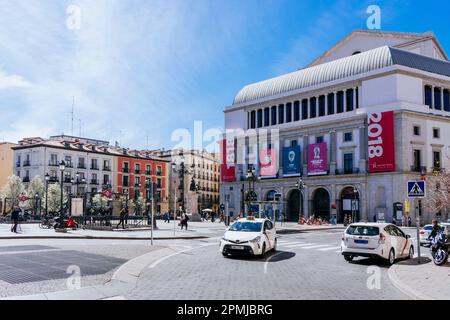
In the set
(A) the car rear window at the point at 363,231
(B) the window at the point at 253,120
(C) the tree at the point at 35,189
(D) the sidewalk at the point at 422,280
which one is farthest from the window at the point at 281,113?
(D) the sidewalk at the point at 422,280

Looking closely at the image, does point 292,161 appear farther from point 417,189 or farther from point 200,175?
point 417,189

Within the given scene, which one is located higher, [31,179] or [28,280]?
[31,179]

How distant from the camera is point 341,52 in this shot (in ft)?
255

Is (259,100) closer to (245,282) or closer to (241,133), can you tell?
(241,133)

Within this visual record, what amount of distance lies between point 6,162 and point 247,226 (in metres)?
81.4

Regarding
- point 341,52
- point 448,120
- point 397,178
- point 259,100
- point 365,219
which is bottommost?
point 365,219

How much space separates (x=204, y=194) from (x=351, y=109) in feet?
178

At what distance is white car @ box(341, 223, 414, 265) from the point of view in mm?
14969

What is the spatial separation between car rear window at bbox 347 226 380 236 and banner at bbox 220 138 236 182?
204ft

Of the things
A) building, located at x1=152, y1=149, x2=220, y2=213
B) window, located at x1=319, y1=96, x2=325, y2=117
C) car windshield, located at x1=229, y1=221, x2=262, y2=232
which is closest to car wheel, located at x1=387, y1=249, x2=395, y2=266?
car windshield, located at x1=229, y1=221, x2=262, y2=232

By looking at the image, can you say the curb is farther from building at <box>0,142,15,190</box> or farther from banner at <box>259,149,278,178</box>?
building at <box>0,142,15,190</box>

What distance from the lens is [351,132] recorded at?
61.9 metres

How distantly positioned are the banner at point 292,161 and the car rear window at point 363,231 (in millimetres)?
51751
